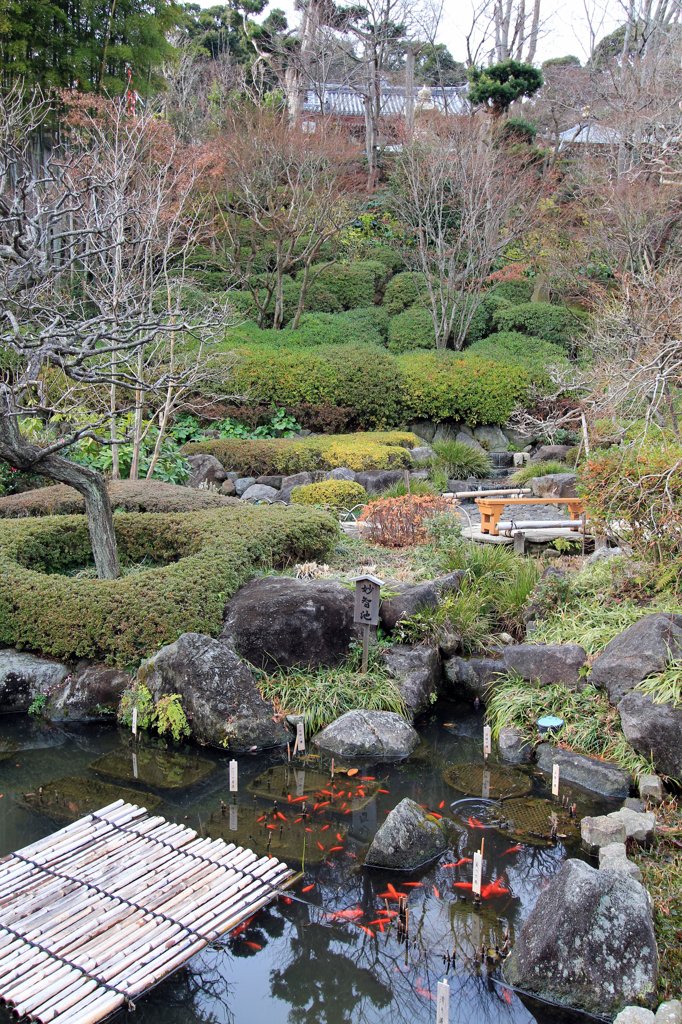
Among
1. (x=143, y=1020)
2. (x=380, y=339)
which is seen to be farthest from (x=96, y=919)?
(x=380, y=339)

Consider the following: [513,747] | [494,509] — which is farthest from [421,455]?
[513,747]

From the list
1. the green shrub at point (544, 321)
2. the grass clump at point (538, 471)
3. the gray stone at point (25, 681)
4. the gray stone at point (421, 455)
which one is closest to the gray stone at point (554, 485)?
the grass clump at point (538, 471)

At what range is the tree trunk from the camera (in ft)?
22.2

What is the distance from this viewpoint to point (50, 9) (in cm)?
1516

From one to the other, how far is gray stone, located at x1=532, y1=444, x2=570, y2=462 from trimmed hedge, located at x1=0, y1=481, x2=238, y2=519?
24.4ft

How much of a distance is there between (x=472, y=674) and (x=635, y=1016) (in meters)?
3.77

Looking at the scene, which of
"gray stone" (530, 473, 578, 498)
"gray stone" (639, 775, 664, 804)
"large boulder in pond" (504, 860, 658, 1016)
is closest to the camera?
"large boulder in pond" (504, 860, 658, 1016)

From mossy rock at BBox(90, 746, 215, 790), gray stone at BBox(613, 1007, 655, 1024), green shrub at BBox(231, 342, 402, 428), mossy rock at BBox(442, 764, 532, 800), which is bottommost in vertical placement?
mossy rock at BBox(90, 746, 215, 790)

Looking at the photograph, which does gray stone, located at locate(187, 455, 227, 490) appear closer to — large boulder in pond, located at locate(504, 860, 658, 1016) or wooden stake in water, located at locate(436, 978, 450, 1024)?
large boulder in pond, located at locate(504, 860, 658, 1016)

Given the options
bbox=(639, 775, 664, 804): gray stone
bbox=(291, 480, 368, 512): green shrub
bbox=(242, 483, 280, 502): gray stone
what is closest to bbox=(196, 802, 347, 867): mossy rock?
bbox=(639, 775, 664, 804): gray stone

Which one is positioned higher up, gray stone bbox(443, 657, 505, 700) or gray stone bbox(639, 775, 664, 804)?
gray stone bbox(639, 775, 664, 804)

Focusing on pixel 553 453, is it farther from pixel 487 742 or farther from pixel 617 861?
pixel 617 861

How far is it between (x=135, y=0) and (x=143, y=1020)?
18.0 metres

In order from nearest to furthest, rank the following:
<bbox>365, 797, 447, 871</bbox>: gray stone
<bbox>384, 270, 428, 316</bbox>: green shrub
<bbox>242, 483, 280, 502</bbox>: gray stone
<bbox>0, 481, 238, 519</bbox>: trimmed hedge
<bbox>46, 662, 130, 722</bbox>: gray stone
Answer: <bbox>365, 797, 447, 871</bbox>: gray stone, <bbox>46, 662, 130, 722</bbox>: gray stone, <bbox>0, 481, 238, 519</bbox>: trimmed hedge, <bbox>242, 483, 280, 502</bbox>: gray stone, <bbox>384, 270, 428, 316</bbox>: green shrub
